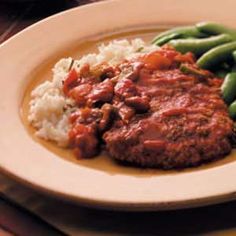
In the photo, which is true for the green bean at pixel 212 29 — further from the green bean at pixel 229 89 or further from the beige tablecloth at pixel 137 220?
the beige tablecloth at pixel 137 220

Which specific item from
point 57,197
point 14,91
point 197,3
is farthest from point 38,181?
point 197,3

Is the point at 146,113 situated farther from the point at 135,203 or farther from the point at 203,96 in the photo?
the point at 135,203

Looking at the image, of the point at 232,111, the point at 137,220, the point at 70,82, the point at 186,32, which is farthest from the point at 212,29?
the point at 137,220

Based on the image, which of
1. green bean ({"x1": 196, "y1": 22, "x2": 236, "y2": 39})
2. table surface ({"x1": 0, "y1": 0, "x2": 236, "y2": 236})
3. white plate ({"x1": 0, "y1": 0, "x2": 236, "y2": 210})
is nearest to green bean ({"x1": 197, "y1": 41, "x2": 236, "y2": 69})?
green bean ({"x1": 196, "y1": 22, "x2": 236, "y2": 39})

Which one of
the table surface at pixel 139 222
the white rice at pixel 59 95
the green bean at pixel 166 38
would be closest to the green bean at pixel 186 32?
the green bean at pixel 166 38

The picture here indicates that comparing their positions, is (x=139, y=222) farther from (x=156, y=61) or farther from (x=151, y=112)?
(x=156, y=61)
